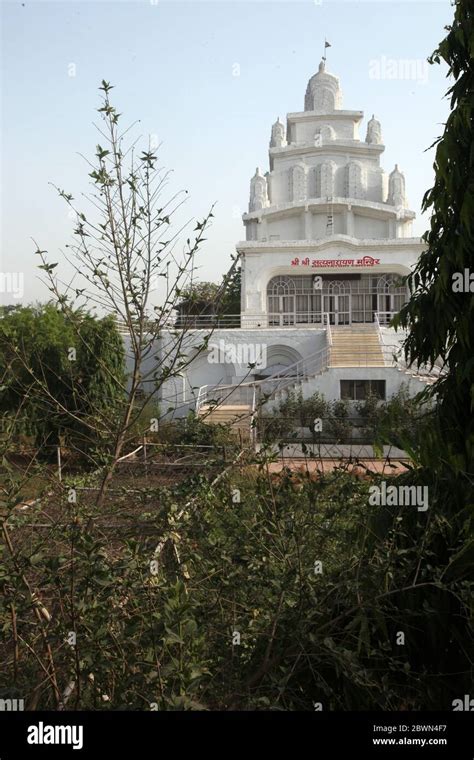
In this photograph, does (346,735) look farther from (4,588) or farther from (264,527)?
(4,588)

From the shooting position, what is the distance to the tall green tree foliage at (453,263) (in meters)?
5.47

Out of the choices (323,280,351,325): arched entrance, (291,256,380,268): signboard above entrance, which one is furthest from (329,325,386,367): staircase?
(323,280,351,325): arched entrance

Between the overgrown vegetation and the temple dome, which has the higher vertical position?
the temple dome

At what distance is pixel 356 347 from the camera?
28047 millimetres

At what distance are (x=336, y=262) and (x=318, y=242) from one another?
129cm

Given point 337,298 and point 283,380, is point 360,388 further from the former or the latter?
point 337,298

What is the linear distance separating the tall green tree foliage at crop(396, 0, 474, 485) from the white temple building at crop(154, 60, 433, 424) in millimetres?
23768

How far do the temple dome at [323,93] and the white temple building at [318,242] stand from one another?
0.06 meters

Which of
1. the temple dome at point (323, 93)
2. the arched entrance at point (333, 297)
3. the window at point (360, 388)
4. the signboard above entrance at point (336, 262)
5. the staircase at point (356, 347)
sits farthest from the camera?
the temple dome at point (323, 93)

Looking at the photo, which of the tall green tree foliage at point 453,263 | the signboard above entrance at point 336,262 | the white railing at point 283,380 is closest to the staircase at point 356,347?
the white railing at point 283,380

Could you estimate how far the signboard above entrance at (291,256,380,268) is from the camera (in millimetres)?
34031

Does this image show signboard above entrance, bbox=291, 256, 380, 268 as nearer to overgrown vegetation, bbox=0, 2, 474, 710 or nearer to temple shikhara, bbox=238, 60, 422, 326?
temple shikhara, bbox=238, 60, 422, 326
